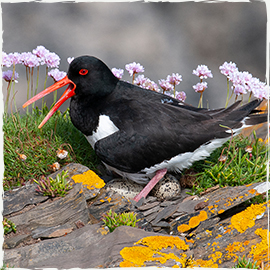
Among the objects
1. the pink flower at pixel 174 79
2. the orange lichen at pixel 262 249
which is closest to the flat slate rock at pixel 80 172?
the orange lichen at pixel 262 249

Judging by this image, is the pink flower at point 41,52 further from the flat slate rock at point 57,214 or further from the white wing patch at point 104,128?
the flat slate rock at point 57,214

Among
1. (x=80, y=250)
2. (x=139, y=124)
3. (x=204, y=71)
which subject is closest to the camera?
(x=80, y=250)

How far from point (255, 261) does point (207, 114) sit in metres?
2.11

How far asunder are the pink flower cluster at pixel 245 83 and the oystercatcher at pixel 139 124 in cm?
17

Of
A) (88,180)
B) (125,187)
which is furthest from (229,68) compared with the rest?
(88,180)

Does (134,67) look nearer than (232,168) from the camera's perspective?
No

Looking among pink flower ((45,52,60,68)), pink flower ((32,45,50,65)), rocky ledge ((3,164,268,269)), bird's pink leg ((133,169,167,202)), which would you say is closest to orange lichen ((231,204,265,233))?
rocky ledge ((3,164,268,269))

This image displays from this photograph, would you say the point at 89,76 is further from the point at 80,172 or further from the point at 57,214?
the point at 57,214

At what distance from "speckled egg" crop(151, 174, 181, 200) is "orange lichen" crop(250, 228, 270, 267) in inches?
51.6

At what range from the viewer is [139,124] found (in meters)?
4.21

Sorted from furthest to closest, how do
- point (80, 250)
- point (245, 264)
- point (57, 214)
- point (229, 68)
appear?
point (229, 68) → point (57, 214) → point (80, 250) → point (245, 264)

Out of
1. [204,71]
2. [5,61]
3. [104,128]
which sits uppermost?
[5,61]

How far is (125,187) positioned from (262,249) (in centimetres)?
193

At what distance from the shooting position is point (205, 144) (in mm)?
4352
